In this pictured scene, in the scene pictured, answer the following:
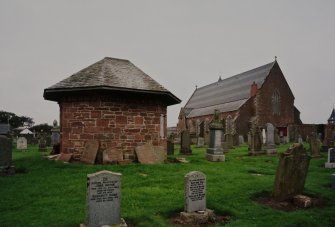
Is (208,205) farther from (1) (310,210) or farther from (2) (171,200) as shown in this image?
(1) (310,210)

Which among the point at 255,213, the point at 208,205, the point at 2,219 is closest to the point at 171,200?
the point at 208,205

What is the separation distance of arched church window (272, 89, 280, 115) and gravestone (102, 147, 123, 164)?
108 feet

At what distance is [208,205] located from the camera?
22.9 ft

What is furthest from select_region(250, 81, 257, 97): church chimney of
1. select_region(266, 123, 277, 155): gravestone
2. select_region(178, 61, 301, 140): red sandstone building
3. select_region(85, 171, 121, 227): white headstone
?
select_region(85, 171, 121, 227): white headstone

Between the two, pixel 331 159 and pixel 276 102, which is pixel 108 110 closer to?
pixel 331 159

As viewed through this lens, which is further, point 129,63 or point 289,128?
point 289,128

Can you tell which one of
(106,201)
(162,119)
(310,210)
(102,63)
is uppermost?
(102,63)

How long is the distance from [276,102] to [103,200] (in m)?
39.6

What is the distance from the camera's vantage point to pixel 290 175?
766 centimetres

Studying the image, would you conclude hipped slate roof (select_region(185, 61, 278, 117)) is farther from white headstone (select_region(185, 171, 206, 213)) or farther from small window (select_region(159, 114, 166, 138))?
white headstone (select_region(185, 171, 206, 213))

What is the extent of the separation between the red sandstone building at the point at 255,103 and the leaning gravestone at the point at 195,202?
2913 centimetres

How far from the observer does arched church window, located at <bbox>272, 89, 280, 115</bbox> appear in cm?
4050

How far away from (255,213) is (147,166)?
6.02 m

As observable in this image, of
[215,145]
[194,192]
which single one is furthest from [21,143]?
[194,192]
